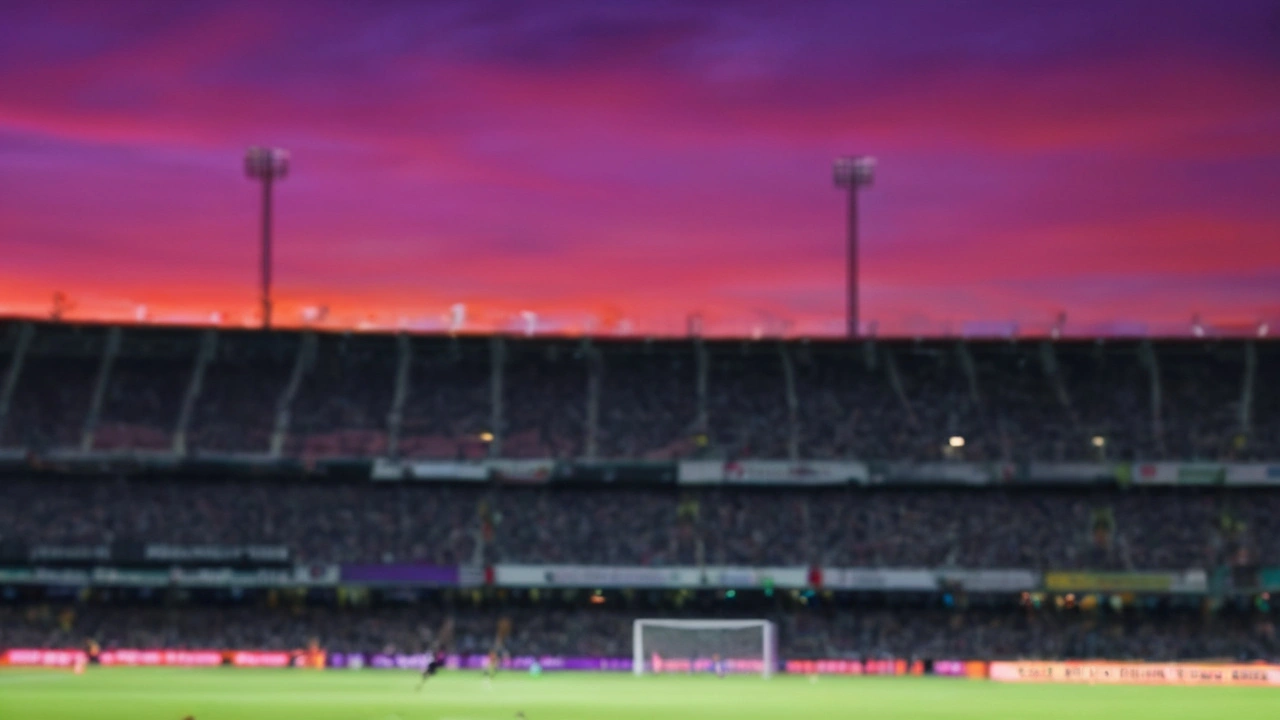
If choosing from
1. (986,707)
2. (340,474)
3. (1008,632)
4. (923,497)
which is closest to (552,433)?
(340,474)

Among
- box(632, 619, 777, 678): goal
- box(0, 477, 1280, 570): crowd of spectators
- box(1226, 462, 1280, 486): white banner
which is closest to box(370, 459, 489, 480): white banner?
box(0, 477, 1280, 570): crowd of spectators

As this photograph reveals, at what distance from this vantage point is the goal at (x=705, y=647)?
71.4 meters

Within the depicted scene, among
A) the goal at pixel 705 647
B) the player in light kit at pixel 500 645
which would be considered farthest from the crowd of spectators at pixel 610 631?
the goal at pixel 705 647

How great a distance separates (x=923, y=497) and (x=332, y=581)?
2593 cm

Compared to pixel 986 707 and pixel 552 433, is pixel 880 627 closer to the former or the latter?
pixel 552 433

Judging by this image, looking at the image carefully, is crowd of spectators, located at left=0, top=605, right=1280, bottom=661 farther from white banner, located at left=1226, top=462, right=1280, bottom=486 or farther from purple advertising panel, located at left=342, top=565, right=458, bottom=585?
white banner, located at left=1226, top=462, right=1280, bottom=486

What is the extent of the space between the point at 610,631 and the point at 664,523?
18.5ft

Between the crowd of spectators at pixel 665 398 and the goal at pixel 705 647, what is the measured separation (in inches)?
361

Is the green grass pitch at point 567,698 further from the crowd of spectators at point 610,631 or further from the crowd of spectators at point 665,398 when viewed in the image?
the crowd of spectators at point 665,398

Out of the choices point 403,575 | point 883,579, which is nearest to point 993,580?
point 883,579

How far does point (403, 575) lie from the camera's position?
75.4 meters

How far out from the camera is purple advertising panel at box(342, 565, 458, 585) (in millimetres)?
75438

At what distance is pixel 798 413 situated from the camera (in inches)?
3179

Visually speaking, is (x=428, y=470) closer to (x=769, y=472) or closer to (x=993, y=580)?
(x=769, y=472)
